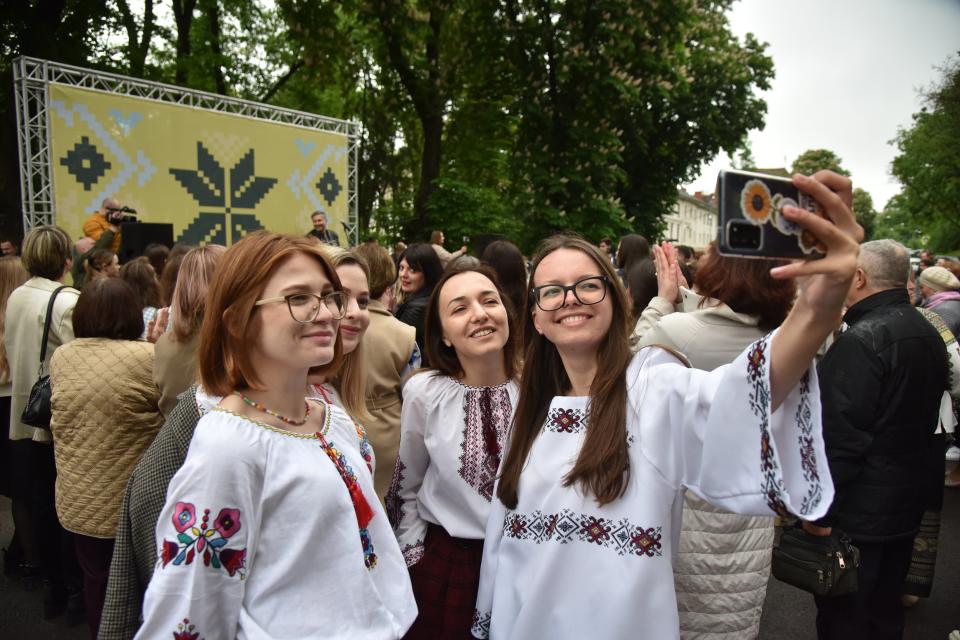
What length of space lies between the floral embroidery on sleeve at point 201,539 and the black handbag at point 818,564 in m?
2.06

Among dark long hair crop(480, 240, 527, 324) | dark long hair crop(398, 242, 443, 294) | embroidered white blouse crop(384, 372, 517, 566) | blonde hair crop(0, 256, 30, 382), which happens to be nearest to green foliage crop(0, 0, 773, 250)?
blonde hair crop(0, 256, 30, 382)

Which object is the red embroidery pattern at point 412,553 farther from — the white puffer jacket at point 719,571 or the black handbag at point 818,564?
the black handbag at point 818,564

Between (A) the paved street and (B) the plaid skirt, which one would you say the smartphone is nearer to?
(B) the plaid skirt

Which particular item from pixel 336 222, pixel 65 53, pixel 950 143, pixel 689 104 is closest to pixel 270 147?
pixel 336 222

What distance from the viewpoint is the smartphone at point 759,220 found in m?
1.12

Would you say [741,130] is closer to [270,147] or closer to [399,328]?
[270,147]

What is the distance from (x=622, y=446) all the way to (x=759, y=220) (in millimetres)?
742

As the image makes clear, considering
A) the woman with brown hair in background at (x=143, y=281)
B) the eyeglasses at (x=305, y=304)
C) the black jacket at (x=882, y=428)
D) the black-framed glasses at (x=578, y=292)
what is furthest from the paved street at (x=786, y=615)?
the eyeglasses at (x=305, y=304)

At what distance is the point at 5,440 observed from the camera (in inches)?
171

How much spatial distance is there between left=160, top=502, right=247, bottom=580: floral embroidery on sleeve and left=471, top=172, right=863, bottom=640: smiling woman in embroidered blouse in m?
0.81

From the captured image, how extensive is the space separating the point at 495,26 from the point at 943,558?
41.7 ft

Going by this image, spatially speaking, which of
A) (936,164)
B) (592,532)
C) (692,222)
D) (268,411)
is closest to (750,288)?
(592,532)

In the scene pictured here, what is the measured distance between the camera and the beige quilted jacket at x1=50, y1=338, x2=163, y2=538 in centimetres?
312

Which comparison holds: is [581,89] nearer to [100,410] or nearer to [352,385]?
[100,410]
